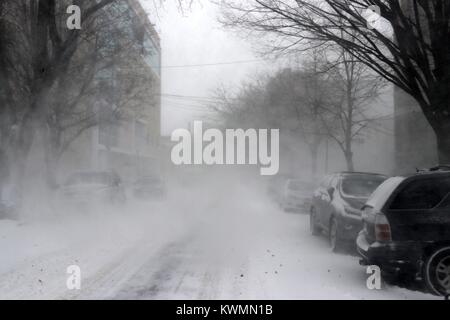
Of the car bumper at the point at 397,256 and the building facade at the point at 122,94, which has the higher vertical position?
the building facade at the point at 122,94

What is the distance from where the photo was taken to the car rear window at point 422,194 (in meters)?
6.82

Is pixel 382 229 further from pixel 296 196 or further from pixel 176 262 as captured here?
pixel 296 196

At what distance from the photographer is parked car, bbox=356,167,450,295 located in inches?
258

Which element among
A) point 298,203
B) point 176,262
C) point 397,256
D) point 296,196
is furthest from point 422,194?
point 296,196

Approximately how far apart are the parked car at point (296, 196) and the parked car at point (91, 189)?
6194 millimetres

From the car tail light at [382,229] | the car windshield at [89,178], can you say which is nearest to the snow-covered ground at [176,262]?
the car tail light at [382,229]

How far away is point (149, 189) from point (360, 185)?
17776 millimetres

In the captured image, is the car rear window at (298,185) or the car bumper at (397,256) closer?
the car bumper at (397,256)

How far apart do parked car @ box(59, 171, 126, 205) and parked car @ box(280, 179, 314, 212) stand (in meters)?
6.19

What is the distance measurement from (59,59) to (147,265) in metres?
7.41

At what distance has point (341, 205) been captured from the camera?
10.2 m

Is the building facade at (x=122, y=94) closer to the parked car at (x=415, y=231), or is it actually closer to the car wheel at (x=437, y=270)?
the parked car at (x=415, y=231)

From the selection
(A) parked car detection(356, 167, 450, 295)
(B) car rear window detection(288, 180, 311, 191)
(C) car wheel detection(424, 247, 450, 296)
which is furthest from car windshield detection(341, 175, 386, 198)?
(B) car rear window detection(288, 180, 311, 191)
